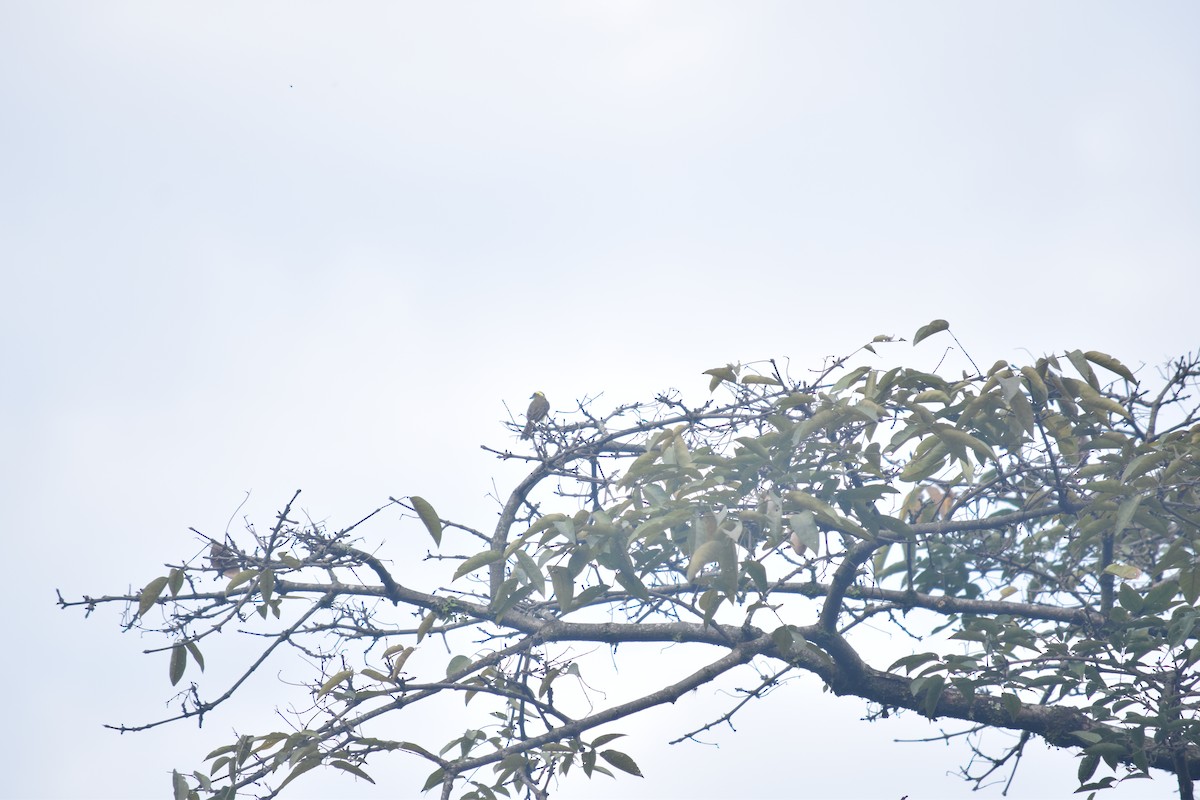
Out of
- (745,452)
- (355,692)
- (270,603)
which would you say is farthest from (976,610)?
(270,603)

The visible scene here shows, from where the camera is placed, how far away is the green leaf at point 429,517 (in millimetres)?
2895

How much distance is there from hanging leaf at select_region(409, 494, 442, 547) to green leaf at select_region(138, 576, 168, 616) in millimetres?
754

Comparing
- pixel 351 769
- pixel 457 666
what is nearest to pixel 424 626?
pixel 457 666

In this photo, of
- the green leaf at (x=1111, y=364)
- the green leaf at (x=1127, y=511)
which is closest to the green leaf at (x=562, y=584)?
the green leaf at (x=1127, y=511)

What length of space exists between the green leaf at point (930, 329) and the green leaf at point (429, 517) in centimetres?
154

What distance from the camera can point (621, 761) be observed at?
2.76 meters

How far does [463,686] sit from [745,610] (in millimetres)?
899

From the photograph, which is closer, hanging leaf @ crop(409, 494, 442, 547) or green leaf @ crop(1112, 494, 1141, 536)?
green leaf @ crop(1112, 494, 1141, 536)

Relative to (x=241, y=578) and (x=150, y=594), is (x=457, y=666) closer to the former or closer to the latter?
(x=241, y=578)

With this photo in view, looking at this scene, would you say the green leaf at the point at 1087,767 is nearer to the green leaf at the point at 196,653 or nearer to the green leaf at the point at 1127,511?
the green leaf at the point at 1127,511

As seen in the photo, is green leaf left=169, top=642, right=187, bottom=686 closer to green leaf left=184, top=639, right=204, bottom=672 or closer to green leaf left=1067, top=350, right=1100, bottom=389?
green leaf left=184, top=639, right=204, bottom=672

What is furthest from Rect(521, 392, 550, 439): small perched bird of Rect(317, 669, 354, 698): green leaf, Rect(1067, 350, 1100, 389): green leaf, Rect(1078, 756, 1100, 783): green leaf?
Rect(1078, 756, 1100, 783): green leaf

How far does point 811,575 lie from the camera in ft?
11.4

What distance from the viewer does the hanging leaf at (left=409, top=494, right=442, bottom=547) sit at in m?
2.89
